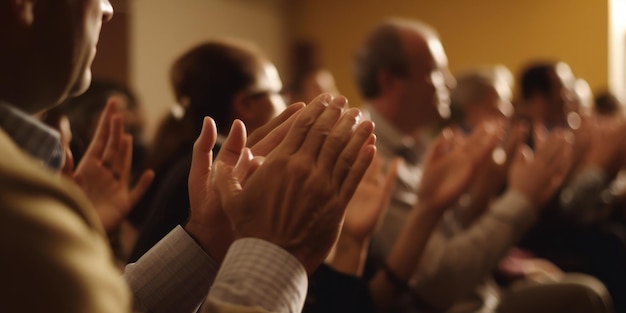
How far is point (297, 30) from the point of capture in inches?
238

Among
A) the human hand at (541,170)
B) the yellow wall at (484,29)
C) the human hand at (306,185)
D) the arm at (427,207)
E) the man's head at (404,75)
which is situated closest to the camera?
the human hand at (306,185)

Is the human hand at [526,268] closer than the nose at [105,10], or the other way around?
the nose at [105,10]

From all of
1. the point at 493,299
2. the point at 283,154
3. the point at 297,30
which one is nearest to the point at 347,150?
the point at 283,154

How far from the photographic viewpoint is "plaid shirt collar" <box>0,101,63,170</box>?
58 cm

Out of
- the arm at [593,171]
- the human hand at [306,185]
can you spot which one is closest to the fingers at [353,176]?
the human hand at [306,185]

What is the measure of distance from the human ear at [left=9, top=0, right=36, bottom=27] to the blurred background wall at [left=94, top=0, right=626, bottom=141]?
3326 mm

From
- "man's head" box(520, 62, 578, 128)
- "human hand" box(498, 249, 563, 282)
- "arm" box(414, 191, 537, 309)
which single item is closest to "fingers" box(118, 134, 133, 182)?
"arm" box(414, 191, 537, 309)

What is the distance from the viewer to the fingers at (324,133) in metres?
0.70

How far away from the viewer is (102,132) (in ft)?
3.89

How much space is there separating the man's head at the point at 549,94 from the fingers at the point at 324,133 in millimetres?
2655

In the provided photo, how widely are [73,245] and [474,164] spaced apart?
130cm

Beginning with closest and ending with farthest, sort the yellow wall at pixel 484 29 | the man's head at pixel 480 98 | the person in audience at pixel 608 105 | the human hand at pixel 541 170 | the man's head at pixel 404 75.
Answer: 1. the human hand at pixel 541 170
2. the man's head at pixel 404 75
3. the man's head at pixel 480 98
4. the person in audience at pixel 608 105
5. the yellow wall at pixel 484 29

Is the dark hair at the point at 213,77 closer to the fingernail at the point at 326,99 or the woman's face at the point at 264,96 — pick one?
the woman's face at the point at 264,96

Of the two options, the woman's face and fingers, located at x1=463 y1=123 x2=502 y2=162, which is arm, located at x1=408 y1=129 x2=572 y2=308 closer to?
fingers, located at x1=463 y1=123 x2=502 y2=162
